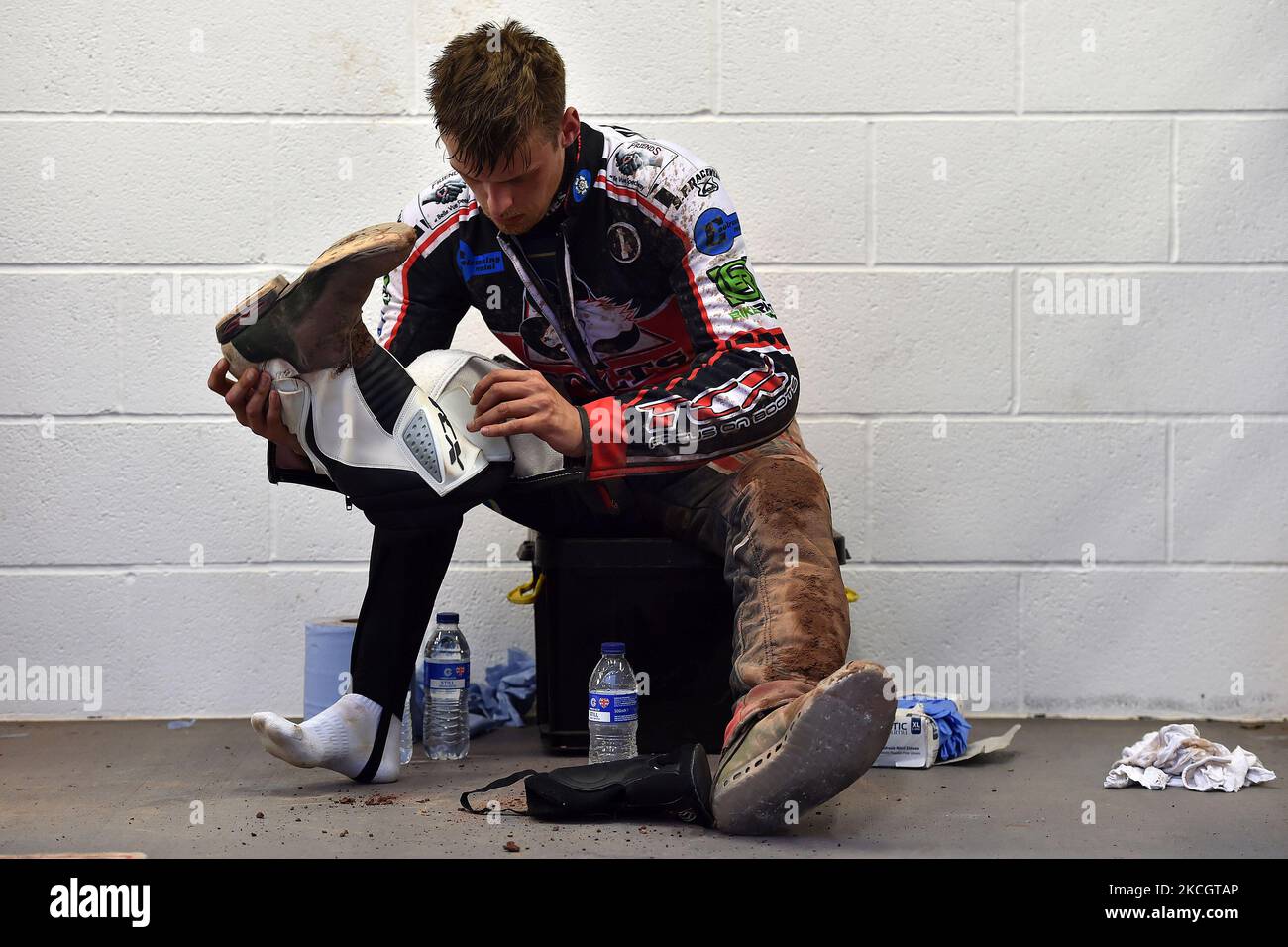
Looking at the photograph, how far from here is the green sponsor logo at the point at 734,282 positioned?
193cm

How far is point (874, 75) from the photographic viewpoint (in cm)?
252

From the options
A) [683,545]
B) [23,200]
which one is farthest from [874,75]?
[23,200]

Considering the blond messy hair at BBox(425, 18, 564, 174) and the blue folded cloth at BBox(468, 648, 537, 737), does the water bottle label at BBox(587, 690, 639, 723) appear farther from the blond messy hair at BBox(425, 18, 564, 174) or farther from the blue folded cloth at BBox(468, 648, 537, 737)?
the blond messy hair at BBox(425, 18, 564, 174)

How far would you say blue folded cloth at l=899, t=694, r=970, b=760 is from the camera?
216cm

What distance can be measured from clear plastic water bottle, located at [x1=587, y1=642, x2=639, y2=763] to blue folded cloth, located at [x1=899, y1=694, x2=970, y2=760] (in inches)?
19.9

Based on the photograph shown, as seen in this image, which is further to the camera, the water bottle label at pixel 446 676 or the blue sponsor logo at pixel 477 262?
the water bottle label at pixel 446 676

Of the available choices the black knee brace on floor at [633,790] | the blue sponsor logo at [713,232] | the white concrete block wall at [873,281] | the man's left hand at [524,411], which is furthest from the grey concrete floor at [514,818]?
the blue sponsor logo at [713,232]

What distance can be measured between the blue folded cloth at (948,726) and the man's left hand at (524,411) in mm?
806

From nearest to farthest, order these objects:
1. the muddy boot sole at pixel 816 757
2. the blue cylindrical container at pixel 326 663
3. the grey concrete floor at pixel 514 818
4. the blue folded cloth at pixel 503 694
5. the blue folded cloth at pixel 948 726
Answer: the muddy boot sole at pixel 816 757 < the grey concrete floor at pixel 514 818 < the blue folded cloth at pixel 948 726 < the blue cylindrical container at pixel 326 663 < the blue folded cloth at pixel 503 694

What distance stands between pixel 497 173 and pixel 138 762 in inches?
45.5

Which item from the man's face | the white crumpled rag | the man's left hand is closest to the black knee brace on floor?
the man's left hand

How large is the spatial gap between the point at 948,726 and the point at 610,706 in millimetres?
594

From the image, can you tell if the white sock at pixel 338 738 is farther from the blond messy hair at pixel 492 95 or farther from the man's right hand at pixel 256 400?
the blond messy hair at pixel 492 95
